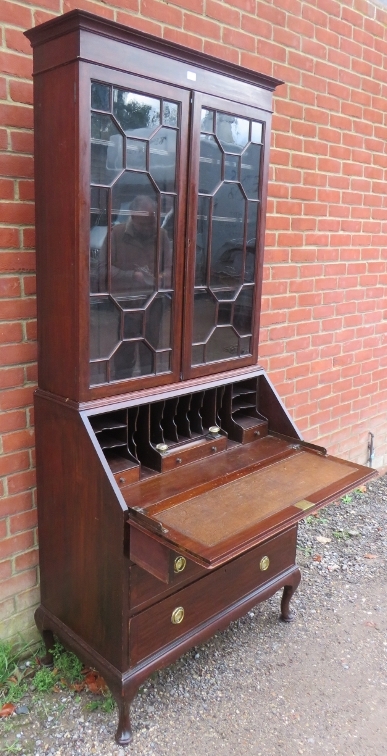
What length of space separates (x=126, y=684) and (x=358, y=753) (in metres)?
0.81

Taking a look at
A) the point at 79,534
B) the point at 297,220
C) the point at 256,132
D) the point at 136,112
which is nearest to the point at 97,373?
the point at 79,534

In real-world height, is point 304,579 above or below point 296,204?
below

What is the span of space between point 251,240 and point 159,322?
0.53 m

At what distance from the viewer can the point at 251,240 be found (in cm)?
221

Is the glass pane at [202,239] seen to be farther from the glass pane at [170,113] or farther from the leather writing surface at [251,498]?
the leather writing surface at [251,498]

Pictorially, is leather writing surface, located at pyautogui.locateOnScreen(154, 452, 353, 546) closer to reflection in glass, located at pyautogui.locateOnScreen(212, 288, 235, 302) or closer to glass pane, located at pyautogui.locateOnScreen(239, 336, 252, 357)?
glass pane, located at pyautogui.locateOnScreen(239, 336, 252, 357)

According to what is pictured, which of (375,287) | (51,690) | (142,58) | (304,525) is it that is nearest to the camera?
(142,58)

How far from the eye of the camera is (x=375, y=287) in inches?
154

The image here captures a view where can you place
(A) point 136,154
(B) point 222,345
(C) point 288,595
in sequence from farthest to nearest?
(C) point 288,595, (B) point 222,345, (A) point 136,154

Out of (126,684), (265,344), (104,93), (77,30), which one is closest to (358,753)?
(126,684)

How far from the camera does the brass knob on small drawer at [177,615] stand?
6.40 ft

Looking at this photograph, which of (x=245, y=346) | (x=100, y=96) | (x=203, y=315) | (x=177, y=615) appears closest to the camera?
(x=100, y=96)

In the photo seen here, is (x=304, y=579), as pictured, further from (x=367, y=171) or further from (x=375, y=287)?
(x=367, y=171)

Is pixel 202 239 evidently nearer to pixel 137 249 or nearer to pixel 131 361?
pixel 137 249
